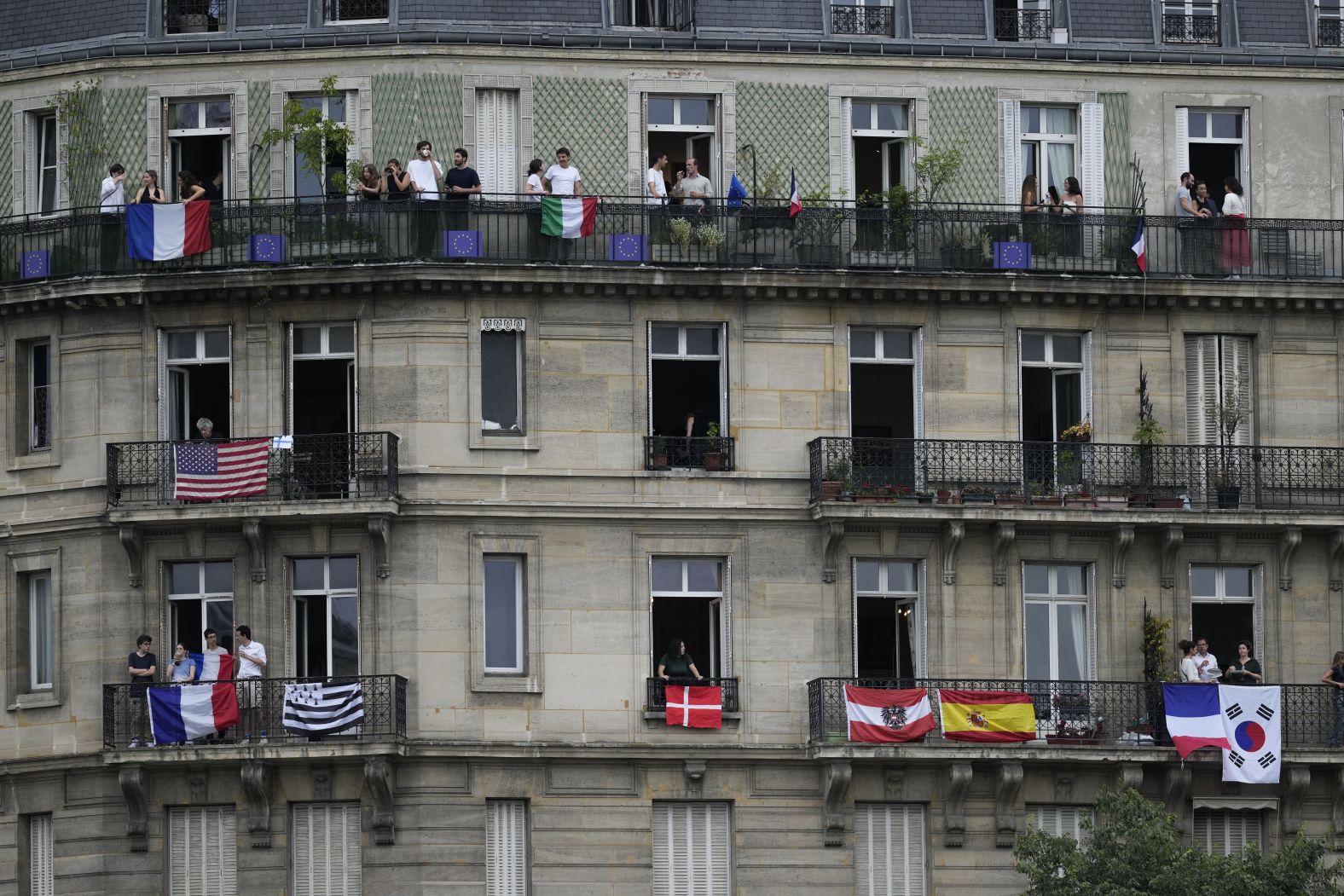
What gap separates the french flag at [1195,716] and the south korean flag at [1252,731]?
0.38 ft

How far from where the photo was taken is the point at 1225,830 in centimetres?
6619

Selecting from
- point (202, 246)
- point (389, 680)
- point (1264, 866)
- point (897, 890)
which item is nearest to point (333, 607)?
point (389, 680)

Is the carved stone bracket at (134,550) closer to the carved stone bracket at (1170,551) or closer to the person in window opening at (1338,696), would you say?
the carved stone bracket at (1170,551)

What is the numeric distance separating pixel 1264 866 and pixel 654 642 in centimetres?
1124

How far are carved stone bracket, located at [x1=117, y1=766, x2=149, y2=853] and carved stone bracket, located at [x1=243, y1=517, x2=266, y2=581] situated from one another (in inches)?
151

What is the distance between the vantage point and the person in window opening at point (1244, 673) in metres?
65.8

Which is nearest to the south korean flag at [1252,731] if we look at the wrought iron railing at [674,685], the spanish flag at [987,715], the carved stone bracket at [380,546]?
the spanish flag at [987,715]

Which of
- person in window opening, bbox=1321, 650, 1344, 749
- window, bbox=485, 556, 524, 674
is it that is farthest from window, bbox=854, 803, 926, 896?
person in window opening, bbox=1321, 650, 1344, 749

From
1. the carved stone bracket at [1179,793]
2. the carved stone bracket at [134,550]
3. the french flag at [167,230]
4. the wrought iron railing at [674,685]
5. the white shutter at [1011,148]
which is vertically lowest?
the carved stone bracket at [1179,793]

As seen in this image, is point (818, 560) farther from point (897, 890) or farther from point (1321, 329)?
point (1321, 329)

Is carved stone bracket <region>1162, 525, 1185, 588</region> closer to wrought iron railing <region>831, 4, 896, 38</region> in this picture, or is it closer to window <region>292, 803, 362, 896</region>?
wrought iron railing <region>831, 4, 896, 38</region>

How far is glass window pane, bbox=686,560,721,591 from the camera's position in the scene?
6562 cm

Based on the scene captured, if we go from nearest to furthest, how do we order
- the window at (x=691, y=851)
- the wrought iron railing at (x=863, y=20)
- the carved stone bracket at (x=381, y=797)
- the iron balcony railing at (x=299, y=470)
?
1. the carved stone bracket at (x=381, y=797)
2. the iron balcony railing at (x=299, y=470)
3. the window at (x=691, y=851)
4. the wrought iron railing at (x=863, y=20)

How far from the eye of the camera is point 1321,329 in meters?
68.1
